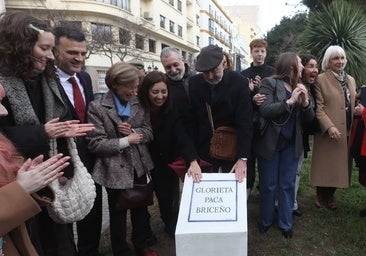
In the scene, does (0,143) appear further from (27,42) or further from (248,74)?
(248,74)

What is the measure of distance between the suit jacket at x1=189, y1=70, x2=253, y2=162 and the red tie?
0.98 meters

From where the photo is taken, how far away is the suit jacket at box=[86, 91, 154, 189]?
269 centimetres

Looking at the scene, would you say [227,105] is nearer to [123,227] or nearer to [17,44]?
[123,227]

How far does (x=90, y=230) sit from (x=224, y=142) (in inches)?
56.9

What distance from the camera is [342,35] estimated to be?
27.2 ft

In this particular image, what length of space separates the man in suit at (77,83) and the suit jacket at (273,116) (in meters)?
1.60

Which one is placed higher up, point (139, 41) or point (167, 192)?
point (139, 41)

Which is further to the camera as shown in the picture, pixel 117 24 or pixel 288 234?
pixel 117 24

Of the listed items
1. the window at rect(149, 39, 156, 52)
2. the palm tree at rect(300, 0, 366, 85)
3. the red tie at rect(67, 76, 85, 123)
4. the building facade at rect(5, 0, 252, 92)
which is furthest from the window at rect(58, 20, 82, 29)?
the window at rect(149, 39, 156, 52)

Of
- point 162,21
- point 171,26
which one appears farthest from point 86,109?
point 171,26

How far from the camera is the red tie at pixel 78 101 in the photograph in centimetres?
279

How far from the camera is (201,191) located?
251 centimetres

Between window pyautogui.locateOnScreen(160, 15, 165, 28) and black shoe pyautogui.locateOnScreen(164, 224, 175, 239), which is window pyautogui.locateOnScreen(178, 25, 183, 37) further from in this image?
black shoe pyautogui.locateOnScreen(164, 224, 175, 239)

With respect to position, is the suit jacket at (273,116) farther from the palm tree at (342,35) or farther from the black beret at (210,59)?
the palm tree at (342,35)
